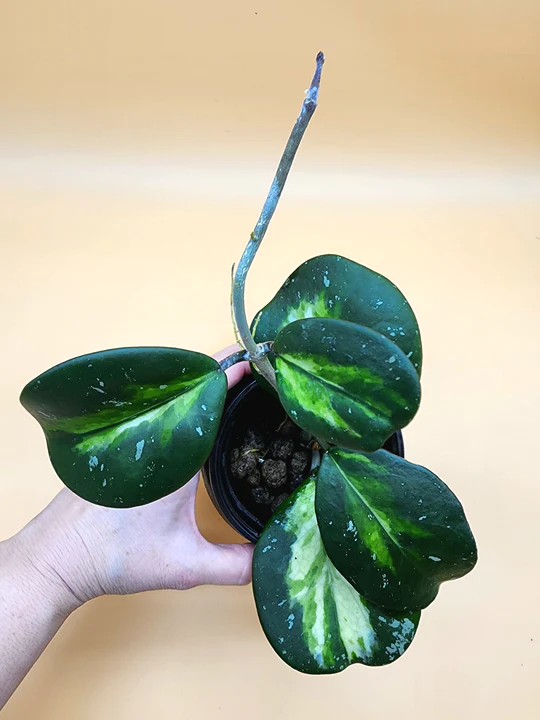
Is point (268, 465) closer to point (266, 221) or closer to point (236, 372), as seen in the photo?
point (236, 372)

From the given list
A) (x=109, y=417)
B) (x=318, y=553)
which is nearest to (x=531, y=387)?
(x=318, y=553)

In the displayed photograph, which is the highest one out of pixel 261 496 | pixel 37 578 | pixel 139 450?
pixel 139 450

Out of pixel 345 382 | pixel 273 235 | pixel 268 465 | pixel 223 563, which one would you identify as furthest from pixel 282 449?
pixel 273 235

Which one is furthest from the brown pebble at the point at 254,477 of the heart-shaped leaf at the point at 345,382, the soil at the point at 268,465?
the heart-shaped leaf at the point at 345,382

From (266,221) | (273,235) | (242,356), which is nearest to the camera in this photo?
(266,221)

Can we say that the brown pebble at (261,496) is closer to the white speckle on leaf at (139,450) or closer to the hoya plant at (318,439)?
the hoya plant at (318,439)

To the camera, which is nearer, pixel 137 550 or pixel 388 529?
pixel 388 529

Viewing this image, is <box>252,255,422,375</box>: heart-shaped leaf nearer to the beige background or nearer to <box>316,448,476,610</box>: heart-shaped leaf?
<box>316,448,476,610</box>: heart-shaped leaf
